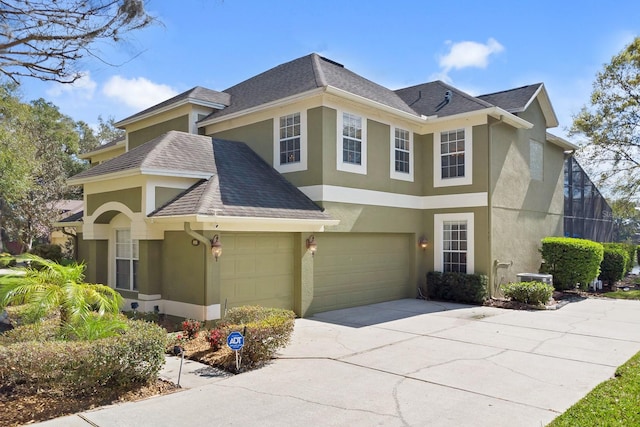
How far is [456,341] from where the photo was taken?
9.12m

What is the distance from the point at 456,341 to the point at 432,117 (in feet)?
26.9

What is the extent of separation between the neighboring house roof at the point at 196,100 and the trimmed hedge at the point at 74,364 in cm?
1092

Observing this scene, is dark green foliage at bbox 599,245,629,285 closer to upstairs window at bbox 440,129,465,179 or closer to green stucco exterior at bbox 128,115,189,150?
upstairs window at bbox 440,129,465,179

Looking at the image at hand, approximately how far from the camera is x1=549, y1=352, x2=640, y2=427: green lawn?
16.5 ft

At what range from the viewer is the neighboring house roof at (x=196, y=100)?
51.1 ft

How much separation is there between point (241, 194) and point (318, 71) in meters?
5.14

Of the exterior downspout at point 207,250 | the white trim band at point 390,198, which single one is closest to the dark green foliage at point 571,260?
the white trim band at point 390,198

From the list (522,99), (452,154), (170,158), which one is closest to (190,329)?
(170,158)

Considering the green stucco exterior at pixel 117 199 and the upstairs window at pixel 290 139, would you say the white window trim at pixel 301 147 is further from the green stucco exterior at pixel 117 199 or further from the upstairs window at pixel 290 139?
the green stucco exterior at pixel 117 199

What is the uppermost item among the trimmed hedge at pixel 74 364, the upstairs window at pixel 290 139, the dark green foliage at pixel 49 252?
the upstairs window at pixel 290 139

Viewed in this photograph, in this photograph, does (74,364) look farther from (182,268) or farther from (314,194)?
(314,194)

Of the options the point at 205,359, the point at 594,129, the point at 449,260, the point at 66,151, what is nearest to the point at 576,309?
the point at 449,260

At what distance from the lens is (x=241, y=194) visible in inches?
432

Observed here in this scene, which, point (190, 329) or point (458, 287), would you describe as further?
point (458, 287)
